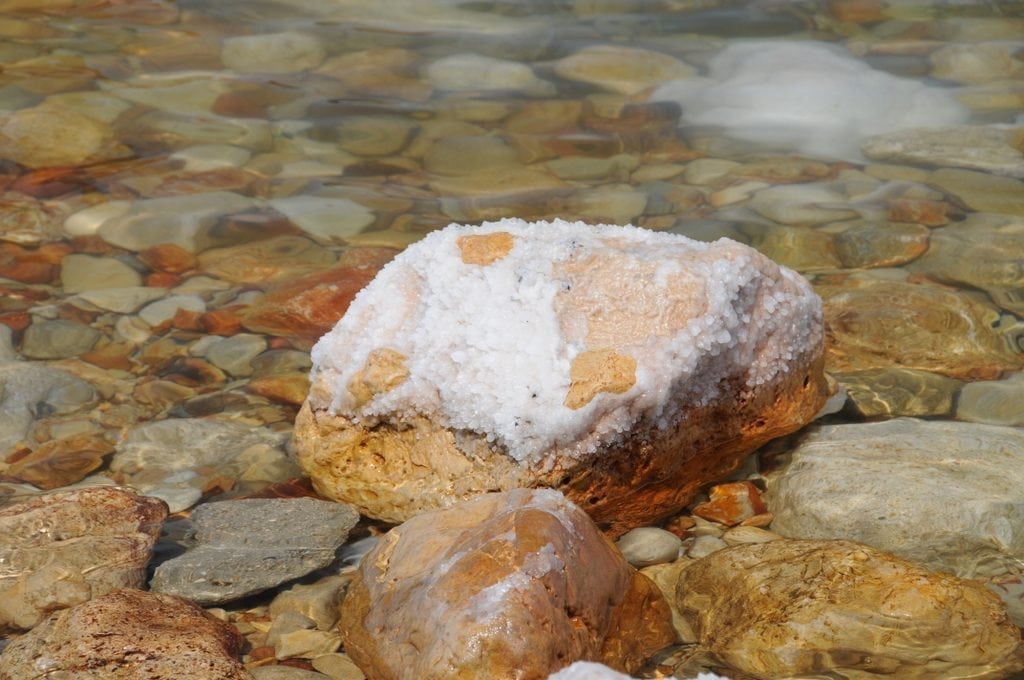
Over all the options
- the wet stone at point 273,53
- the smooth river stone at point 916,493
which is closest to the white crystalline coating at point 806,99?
the wet stone at point 273,53

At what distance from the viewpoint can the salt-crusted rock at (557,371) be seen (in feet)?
9.17

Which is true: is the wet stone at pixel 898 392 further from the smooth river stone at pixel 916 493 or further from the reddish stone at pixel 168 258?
the reddish stone at pixel 168 258

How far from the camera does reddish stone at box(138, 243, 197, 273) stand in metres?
4.50

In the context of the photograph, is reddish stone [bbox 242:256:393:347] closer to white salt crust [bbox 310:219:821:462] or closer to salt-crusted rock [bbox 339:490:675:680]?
white salt crust [bbox 310:219:821:462]

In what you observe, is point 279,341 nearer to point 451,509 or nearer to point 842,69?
point 451,509

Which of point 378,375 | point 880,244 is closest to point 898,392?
point 880,244

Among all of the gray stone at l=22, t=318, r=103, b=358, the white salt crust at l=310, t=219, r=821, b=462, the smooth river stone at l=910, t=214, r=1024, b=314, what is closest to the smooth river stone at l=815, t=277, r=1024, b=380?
Result: the smooth river stone at l=910, t=214, r=1024, b=314

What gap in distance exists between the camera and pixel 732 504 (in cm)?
312

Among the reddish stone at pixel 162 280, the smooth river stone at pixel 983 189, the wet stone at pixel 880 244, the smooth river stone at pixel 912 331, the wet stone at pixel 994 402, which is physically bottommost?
the reddish stone at pixel 162 280

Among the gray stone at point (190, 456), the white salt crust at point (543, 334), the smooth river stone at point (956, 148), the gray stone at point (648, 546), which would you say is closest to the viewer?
the white salt crust at point (543, 334)

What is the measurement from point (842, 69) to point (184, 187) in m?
3.46

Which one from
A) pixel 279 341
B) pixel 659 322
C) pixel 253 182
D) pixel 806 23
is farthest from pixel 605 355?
pixel 806 23

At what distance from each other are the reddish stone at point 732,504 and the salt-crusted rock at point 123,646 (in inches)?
48.6

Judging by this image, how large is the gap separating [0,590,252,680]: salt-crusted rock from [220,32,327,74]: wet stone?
169 inches
